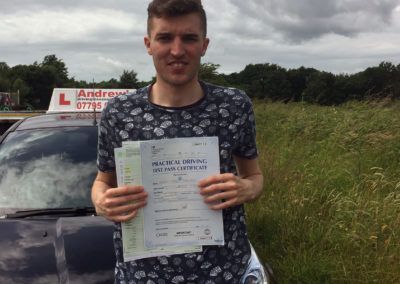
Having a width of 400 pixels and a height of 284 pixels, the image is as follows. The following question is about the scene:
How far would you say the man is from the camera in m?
1.87

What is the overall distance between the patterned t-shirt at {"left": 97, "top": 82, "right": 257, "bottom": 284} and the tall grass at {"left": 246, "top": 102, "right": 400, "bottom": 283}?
2230 millimetres

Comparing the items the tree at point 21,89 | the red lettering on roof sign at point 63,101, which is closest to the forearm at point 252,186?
the red lettering on roof sign at point 63,101

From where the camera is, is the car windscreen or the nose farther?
the car windscreen

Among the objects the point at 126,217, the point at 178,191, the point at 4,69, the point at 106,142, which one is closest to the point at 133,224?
the point at 126,217

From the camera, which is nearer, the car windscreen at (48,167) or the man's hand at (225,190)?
the man's hand at (225,190)

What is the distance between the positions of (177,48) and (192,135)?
328mm

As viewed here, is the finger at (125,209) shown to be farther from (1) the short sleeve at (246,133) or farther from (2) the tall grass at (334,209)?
(2) the tall grass at (334,209)

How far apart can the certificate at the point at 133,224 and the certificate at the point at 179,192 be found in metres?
0.02

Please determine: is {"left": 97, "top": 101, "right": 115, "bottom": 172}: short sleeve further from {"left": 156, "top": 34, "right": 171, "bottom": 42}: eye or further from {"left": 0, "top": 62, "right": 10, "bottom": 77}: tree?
{"left": 0, "top": 62, "right": 10, "bottom": 77}: tree

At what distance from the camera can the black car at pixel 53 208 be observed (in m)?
2.71

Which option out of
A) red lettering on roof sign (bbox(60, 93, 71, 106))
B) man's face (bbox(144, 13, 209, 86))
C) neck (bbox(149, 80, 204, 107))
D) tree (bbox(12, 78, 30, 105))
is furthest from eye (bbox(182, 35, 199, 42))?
tree (bbox(12, 78, 30, 105))

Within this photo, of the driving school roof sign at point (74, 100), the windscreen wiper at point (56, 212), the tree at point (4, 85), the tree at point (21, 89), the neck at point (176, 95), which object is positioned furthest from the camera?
the tree at point (21, 89)

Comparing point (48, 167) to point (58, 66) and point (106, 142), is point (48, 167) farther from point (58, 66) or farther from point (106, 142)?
point (58, 66)

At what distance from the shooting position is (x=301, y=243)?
464 centimetres
